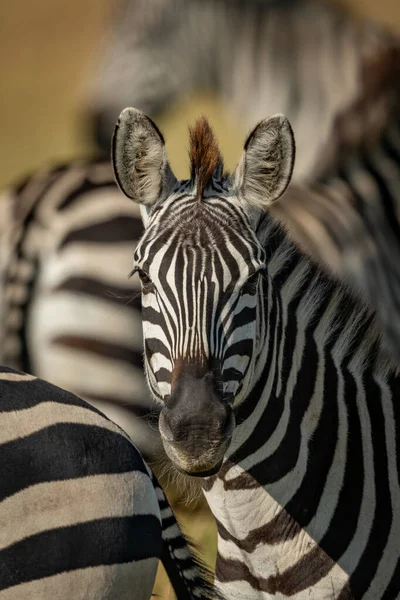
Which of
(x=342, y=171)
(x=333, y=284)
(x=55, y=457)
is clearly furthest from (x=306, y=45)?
(x=55, y=457)

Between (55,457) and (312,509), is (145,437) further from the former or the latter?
(55,457)

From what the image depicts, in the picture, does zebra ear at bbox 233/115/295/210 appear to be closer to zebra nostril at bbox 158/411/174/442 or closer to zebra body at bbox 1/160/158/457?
zebra nostril at bbox 158/411/174/442

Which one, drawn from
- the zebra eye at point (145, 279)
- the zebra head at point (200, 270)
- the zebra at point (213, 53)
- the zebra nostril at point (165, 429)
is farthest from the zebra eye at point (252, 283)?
the zebra at point (213, 53)

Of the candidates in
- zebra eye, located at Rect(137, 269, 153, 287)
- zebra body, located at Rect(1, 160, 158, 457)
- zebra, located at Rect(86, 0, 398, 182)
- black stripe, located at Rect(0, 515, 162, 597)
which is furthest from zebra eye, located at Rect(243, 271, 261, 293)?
zebra, located at Rect(86, 0, 398, 182)

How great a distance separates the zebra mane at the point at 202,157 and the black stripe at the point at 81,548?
1436 mm

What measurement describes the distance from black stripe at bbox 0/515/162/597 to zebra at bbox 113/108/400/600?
69 centimetres

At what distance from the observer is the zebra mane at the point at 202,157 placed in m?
3.94

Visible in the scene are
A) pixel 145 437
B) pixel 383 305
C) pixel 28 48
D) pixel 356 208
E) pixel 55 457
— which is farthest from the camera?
pixel 28 48

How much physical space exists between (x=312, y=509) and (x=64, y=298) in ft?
8.51

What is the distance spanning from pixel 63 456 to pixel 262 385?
43.6 inches

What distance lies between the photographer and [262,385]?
12.9 feet

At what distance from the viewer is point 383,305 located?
24.0 feet

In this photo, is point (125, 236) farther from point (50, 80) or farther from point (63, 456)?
point (50, 80)

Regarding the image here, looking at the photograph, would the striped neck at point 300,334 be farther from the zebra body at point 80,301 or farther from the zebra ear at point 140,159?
the zebra body at point 80,301
